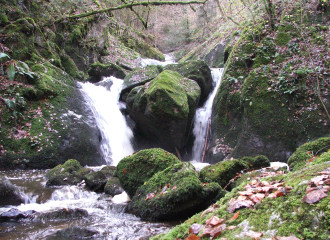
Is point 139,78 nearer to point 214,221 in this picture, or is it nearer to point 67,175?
point 67,175

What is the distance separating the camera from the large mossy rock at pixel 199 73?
37.3 feet

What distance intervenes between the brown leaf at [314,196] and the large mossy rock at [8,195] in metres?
5.44

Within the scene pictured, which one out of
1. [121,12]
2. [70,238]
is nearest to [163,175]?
[70,238]

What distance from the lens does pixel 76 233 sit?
3297 millimetres

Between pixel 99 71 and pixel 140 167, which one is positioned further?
pixel 99 71

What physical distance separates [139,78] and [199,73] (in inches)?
121

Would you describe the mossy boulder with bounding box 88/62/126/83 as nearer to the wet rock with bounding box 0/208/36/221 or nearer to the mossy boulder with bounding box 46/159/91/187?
the mossy boulder with bounding box 46/159/91/187

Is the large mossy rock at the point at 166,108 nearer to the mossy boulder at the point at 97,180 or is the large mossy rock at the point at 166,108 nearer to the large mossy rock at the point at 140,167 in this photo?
the mossy boulder at the point at 97,180

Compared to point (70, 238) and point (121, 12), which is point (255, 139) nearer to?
point (70, 238)

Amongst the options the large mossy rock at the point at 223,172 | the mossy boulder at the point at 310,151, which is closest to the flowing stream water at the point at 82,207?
the large mossy rock at the point at 223,172

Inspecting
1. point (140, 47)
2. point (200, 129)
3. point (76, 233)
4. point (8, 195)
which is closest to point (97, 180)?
point (8, 195)

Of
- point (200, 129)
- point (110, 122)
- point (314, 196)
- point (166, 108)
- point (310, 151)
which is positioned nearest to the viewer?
point (314, 196)

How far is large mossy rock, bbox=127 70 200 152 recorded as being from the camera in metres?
8.58

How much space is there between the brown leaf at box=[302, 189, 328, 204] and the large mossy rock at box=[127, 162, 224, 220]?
7.57 ft
